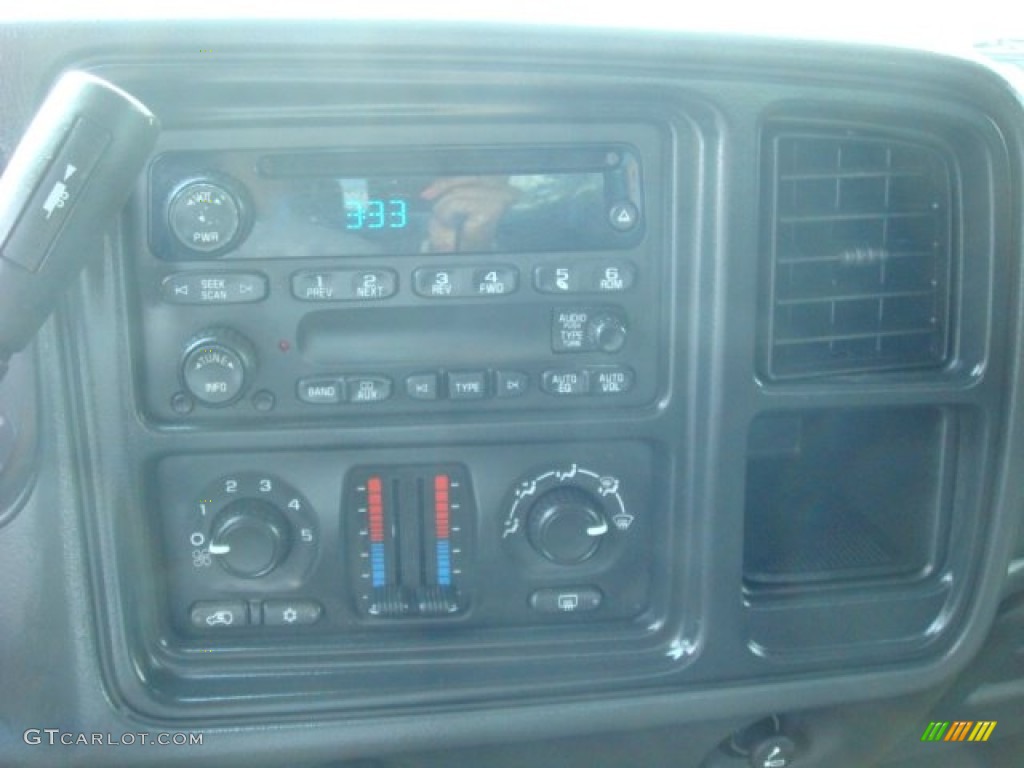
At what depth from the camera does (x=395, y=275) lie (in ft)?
3.68

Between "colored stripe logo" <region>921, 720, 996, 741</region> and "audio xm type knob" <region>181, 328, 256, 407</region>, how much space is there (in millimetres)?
979

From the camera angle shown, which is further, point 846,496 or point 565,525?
point 846,496

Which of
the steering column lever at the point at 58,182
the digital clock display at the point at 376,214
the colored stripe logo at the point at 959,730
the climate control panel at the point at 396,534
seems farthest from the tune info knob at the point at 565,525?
the colored stripe logo at the point at 959,730

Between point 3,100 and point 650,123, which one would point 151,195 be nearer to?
point 3,100

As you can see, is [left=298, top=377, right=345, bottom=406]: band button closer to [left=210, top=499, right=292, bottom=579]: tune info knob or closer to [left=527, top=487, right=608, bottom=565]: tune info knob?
[left=210, top=499, right=292, bottom=579]: tune info knob

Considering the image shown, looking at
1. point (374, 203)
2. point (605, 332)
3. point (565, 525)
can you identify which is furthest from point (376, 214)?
point (565, 525)

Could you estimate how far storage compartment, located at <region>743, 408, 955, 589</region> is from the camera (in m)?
1.34

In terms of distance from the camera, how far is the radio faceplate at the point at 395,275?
3.66ft

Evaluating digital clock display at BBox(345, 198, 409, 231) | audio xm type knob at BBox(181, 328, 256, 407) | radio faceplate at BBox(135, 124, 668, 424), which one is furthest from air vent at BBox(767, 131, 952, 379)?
audio xm type knob at BBox(181, 328, 256, 407)

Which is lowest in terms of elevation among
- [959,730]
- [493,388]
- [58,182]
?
[959,730]

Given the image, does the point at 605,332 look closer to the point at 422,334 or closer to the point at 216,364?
the point at 422,334

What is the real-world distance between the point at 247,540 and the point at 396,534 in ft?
0.48

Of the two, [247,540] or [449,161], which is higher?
[449,161]

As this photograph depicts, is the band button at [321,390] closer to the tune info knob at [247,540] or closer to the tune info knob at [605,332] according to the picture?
the tune info knob at [247,540]
